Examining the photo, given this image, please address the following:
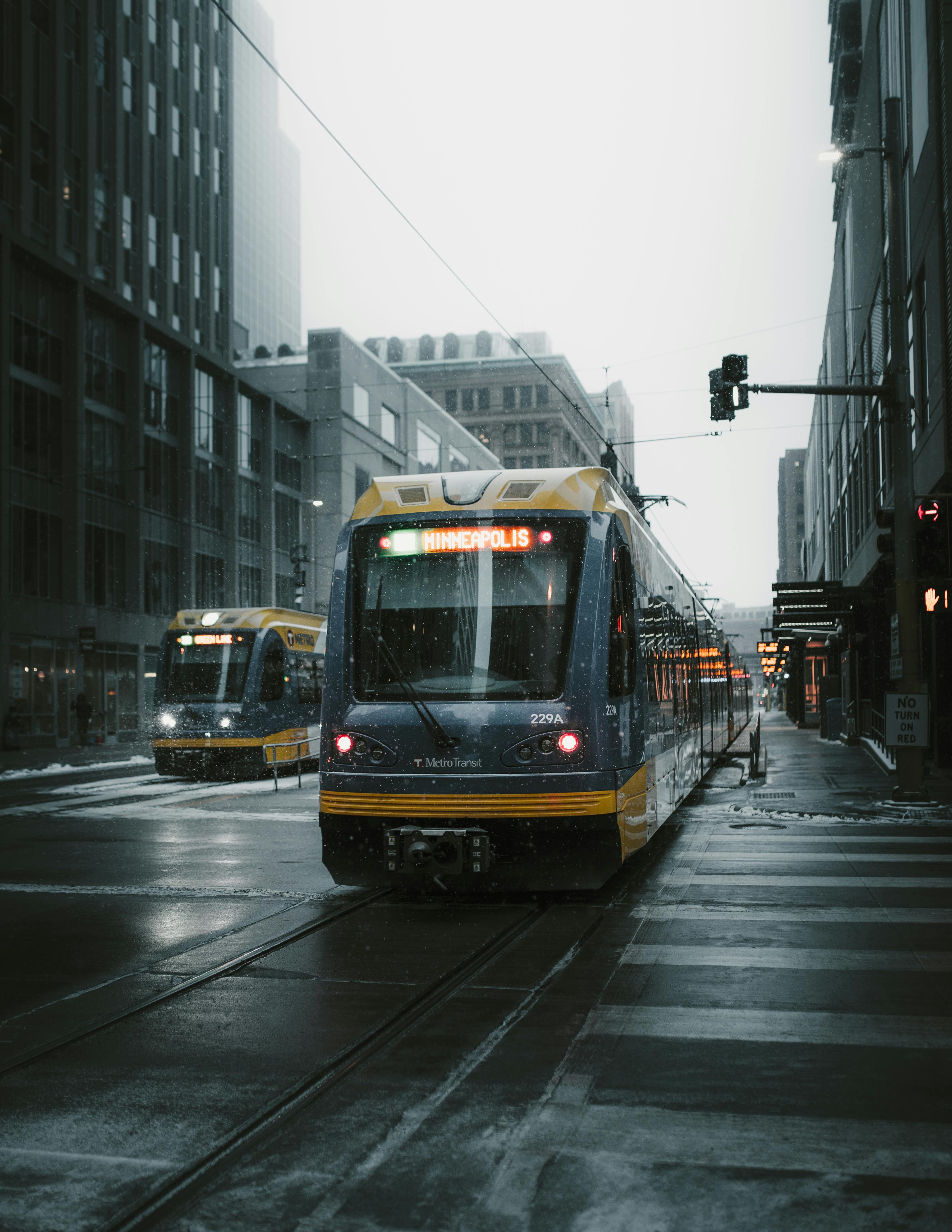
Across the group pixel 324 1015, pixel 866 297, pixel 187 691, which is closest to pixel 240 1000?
pixel 324 1015

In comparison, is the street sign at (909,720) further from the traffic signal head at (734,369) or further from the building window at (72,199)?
the building window at (72,199)

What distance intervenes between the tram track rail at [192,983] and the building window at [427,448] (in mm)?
69637

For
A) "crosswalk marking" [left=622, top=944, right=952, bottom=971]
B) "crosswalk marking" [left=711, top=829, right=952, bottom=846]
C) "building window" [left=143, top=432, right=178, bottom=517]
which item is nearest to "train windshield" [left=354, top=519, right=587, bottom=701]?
"crosswalk marking" [left=622, top=944, right=952, bottom=971]

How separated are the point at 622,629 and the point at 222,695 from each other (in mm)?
15092

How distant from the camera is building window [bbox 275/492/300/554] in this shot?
2472 inches

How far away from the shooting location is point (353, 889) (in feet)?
33.9

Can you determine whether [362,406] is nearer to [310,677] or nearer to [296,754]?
[310,677]

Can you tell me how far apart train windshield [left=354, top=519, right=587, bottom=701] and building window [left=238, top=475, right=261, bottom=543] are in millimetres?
49768

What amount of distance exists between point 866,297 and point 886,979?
30.1m

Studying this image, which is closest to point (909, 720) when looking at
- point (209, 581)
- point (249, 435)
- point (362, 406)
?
point (209, 581)

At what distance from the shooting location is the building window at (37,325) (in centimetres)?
4009

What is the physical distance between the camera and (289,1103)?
481 cm

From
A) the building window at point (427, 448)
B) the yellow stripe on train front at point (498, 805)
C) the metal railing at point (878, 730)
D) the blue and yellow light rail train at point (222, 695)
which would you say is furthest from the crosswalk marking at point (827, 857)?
the building window at point (427, 448)

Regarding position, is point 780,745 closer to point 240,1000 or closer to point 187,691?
point 187,691
